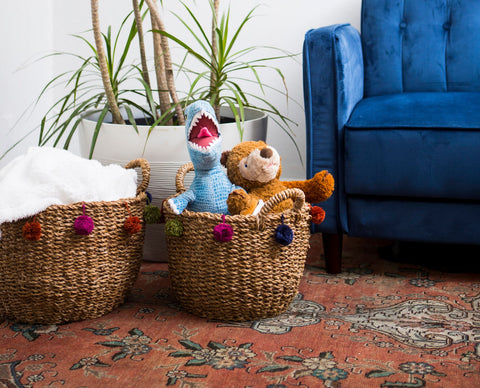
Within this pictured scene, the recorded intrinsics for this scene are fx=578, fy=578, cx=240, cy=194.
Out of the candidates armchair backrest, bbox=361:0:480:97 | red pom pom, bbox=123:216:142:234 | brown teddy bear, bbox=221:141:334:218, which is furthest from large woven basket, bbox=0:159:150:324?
armchair backrest, bbox=361:0:480:97

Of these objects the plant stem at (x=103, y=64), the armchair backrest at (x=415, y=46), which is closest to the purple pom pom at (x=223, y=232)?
the plant stem at (x=103, y=64)

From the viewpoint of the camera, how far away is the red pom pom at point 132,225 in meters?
1.18

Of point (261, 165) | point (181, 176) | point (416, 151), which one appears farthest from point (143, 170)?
point (416, 151)

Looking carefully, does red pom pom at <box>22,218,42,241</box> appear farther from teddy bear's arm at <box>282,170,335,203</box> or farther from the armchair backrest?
the armchair backrest

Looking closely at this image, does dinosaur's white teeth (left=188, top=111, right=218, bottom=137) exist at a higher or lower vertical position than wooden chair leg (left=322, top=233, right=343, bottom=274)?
higher

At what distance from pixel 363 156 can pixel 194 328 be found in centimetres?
57

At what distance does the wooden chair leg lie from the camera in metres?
1.48

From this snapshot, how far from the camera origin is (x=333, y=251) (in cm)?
149

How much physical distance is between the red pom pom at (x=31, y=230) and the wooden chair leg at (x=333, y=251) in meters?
0.72

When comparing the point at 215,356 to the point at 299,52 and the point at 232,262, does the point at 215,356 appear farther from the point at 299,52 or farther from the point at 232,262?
the point at 299,52

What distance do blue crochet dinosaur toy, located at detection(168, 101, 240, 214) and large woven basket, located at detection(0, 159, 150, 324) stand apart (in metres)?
0.13

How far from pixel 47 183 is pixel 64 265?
163 mm

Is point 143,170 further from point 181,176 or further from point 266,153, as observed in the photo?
point 266,153

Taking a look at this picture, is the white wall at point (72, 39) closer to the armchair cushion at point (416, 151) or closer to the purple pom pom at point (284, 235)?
the armchair cushion at point (416, 151)
